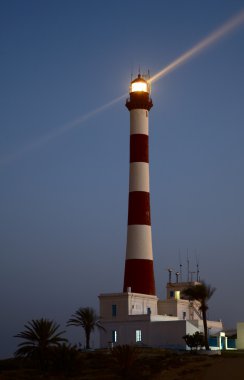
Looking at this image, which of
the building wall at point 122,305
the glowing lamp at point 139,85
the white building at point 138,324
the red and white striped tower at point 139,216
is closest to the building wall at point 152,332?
the white building at point 138,324

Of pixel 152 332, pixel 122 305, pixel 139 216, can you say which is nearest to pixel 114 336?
pixel 122 305

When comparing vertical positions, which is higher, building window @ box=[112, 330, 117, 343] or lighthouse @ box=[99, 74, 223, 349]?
lighthouse @ box=[99, 74, 223, 349]

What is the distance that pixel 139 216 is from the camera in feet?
186

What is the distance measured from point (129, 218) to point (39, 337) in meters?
18.5

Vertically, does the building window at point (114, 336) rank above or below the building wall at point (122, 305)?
below

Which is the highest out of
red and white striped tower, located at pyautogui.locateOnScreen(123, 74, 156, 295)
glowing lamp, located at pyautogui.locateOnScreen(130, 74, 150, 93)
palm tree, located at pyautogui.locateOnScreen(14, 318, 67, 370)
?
glowing lamp, located at pyautogui.locateOnScreen(130, 74, 150, 93)

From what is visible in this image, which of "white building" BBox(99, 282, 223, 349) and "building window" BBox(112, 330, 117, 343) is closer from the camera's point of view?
"white building" BBox(99, 282, 223, 349)

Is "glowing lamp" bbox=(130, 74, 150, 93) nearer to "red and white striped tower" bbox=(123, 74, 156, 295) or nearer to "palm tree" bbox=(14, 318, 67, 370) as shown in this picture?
"red and white striped tower" bbox=(123, 74, 156, 295)

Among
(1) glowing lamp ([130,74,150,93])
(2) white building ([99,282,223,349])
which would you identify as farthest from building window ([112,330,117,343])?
(1) glowing lamp ([130,74,150,93])

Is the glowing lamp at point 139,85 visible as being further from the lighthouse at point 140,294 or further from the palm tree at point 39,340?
the palm tree at point 39,340

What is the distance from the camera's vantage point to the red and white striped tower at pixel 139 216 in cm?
5616

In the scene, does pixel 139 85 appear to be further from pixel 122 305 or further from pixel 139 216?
pixel 122 305

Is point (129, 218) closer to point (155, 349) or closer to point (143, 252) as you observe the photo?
point (143, 252)

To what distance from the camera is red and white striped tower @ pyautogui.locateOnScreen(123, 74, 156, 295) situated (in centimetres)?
5616
